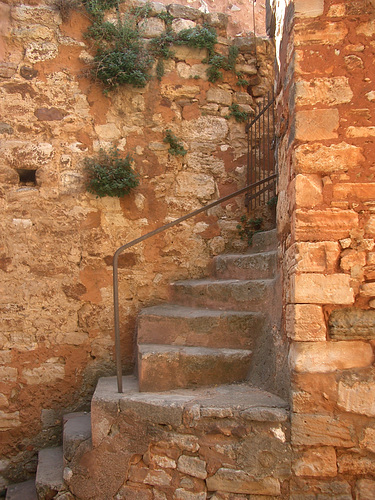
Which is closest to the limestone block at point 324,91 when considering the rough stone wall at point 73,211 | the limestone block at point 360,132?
the limestone block at point 360,132

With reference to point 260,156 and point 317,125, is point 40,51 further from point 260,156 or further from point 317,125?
point 317,125

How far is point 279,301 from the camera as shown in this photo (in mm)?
2805

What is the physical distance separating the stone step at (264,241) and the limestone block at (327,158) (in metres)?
1.27

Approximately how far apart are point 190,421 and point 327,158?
1699 mm

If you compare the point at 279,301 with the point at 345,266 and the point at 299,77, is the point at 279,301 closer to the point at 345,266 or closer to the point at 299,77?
the point at 345,266

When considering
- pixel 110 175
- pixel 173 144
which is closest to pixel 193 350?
pixel 110 175

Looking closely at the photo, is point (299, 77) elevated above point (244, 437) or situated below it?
above

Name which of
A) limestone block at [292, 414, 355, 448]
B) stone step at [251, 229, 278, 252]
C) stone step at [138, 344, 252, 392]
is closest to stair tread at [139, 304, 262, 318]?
stone step at [138, 344, 252, 392]

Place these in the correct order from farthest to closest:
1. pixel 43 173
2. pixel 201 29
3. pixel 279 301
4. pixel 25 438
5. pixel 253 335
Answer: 1. pixel 201 29
2. pixel 43 173
3. pixel 25 438
4. pixel 253 335
5. pixel 279 301

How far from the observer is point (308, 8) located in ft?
8.04

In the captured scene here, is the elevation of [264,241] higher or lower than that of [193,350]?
higher

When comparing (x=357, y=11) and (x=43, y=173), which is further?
(x=43, y=173)

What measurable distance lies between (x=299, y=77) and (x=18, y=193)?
2.50m

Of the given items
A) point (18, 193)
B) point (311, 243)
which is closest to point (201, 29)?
point (18, 193)
